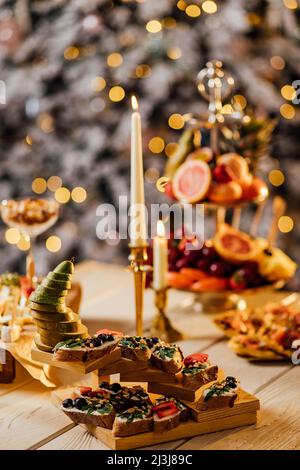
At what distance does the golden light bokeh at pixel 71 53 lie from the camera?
3781mm

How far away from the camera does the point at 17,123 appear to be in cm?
392

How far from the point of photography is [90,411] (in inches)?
54.7

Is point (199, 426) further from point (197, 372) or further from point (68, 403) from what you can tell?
point (68, 403)

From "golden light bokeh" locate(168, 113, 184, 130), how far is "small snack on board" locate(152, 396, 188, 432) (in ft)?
7.67

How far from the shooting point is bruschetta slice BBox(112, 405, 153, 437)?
1349mm

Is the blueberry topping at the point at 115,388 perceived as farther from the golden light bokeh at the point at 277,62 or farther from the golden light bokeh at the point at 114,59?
the golden light bokeh at the point at 114,59

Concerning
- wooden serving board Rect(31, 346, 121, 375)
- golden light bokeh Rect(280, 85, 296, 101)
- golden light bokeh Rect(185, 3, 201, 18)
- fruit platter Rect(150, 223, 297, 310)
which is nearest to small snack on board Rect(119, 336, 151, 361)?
wooden serving board Rect(31, 346, 121, 375)

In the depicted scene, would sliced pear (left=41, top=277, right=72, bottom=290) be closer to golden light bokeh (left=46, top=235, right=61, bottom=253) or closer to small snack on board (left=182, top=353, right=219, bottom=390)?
small snack on board (left=182, top=353, right=219, bottom=390)

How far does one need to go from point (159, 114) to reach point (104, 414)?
2.42 metres

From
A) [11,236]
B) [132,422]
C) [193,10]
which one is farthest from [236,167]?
[11,236]

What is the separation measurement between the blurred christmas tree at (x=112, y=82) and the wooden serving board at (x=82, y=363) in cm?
208

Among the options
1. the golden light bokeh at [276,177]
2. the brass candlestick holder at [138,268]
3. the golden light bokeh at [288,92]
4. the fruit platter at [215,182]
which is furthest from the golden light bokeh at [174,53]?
the brass candlestick holder at [138,268]

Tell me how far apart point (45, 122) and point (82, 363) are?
8.65ft

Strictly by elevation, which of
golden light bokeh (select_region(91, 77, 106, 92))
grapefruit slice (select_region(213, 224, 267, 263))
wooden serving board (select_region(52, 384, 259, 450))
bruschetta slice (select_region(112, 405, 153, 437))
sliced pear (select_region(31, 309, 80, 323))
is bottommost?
wooden serving board (select_region(52, 384, 259, 450))
